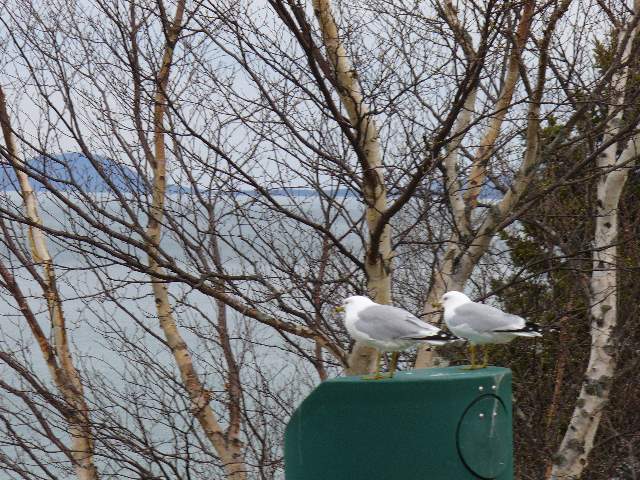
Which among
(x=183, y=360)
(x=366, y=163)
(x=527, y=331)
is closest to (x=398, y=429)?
(x=527, y=331)

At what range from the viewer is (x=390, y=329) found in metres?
3.16

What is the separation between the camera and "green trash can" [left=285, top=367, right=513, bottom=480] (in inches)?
88.0

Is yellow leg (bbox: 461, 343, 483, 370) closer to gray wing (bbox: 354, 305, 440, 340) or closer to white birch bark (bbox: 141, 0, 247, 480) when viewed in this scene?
gray wing (bbox: 354, 305, 440, 340)

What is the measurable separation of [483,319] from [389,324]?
304 mm

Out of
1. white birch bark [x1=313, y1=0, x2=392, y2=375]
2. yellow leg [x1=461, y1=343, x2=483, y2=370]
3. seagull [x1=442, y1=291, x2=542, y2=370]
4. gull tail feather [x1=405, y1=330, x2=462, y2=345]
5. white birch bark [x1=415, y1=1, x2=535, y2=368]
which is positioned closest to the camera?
yellow leg [x1=461, y1=343, x2=483, y2=370]

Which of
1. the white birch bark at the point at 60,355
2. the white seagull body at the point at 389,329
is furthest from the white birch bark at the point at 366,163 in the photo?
the white birch bark at the point at 60,355

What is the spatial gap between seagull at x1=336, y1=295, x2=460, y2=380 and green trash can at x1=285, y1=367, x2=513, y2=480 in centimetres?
65

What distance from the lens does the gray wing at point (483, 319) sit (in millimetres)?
3160

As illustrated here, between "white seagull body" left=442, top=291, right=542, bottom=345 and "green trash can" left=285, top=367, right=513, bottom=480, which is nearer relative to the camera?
"green trash can" left=285, top=367, right=513, bottom=480

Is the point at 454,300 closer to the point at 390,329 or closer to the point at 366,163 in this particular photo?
the point at 390,329

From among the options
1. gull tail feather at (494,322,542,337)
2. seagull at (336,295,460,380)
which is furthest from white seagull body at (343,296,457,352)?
gull tail feather at (494,322,542,337)

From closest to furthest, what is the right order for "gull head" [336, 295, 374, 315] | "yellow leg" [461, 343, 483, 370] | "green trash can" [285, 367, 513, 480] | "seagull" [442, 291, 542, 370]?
"green trash can" [285, 367, 513, 480]
"yellow leg" [461, 343, 483, 370]
"seagull" [442, 291, 542, 370]
"gull head" [336, 295, 374, 315]

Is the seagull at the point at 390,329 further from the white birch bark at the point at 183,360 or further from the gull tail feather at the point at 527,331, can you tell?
the white birch bark at the point at 183,360

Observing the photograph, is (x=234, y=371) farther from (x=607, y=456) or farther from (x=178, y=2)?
(x=607, y=456)
